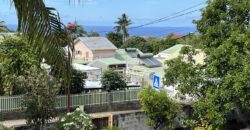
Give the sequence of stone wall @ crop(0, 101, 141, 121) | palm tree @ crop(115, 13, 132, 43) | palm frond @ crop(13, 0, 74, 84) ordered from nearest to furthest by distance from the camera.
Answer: palm frond @ crop(13, 0, 74, 84) → stone wall @ crop(0, 101, 141, 121) → palm tree @ crop(115, 13, 132, 43)

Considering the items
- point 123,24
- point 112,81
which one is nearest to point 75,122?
point 112,81

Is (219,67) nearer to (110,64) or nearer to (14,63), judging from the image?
(14,63)

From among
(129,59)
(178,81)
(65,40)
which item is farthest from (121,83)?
(129,59)

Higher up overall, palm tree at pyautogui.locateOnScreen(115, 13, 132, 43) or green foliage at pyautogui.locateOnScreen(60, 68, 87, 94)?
palm tree at pyautogui.locateOnScreen(115, 13, 132, 43)

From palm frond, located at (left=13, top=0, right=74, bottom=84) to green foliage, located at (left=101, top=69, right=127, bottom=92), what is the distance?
15691 millimetres

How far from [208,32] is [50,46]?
38.3 ft

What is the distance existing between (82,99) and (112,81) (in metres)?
3.47

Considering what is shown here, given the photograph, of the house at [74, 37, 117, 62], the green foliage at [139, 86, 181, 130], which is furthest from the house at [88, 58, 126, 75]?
the green foliage at [139, 86, 181, 130]

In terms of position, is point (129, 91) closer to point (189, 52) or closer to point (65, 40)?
point (189, 52)

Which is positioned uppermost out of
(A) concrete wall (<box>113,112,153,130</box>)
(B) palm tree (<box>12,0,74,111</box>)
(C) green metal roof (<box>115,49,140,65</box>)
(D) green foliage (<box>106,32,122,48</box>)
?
(D) green foliage (<box>106,32,122,48</box>)

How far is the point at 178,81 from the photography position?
630 inches

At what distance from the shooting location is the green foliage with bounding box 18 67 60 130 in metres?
14.3

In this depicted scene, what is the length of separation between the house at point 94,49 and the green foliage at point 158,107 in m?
29.1

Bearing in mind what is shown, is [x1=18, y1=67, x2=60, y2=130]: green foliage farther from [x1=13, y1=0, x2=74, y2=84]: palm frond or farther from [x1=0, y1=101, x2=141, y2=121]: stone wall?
[x1=13, y1=0, x2=74, y2=84]: palm frond
